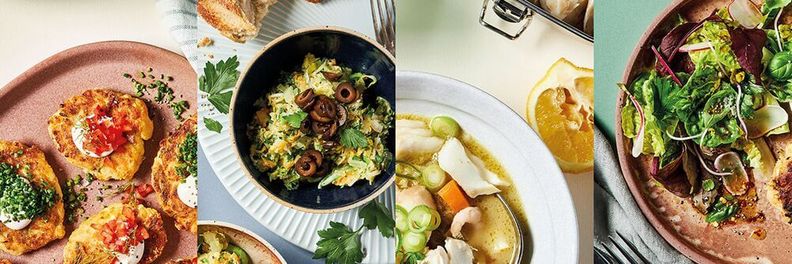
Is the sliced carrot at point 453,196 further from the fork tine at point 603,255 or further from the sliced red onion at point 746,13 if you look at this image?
the sliced red onion at point 746,13

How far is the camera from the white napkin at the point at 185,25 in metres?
2.00

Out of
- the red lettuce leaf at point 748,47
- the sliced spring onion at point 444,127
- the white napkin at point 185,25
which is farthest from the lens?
the white napkin at point 185,25

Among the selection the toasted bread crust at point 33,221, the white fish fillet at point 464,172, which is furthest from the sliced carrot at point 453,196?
the toasted bread crust at point 33,221

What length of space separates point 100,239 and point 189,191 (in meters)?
0.30

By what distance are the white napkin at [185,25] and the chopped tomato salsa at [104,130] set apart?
0.28 metres

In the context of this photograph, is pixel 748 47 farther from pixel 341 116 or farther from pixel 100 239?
pixel 100 239

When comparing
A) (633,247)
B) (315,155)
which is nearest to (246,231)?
(315,155)

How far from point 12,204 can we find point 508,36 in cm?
149

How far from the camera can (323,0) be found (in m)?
1.91

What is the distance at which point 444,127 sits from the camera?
74.5 inches

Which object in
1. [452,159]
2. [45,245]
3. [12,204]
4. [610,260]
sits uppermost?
[12,204]

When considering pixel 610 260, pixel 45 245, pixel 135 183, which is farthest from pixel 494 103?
pixel 45 245

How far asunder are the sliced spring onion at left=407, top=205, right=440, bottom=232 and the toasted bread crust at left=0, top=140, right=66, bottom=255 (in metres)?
1.05

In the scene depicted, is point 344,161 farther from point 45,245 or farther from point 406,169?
point 45,245
